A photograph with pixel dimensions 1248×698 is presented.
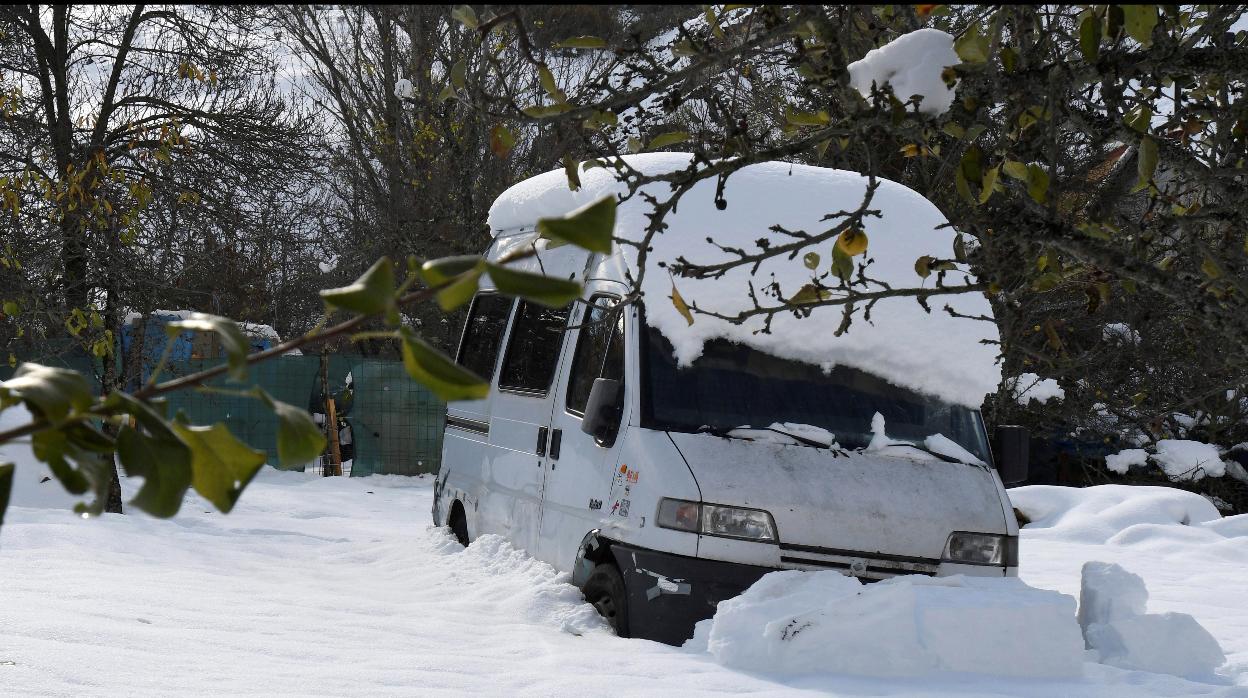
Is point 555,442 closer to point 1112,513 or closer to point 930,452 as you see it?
point 930,452

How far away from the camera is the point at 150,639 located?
Answer: 13.9 ft

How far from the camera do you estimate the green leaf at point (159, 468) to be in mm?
898

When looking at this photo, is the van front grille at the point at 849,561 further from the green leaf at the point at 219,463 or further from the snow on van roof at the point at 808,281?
the green leaf at the point at 219,463

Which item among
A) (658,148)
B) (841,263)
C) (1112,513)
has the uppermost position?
(658,148)

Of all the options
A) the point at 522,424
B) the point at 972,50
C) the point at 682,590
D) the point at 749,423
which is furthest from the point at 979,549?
the point at 972,50

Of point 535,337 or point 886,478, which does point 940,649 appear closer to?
point 886,478

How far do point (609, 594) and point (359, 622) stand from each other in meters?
1.06

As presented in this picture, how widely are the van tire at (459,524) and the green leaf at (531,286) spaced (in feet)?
22.1

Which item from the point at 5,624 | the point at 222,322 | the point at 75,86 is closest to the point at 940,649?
the point at 5,624

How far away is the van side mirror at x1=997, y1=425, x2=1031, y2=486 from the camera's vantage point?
5824mm

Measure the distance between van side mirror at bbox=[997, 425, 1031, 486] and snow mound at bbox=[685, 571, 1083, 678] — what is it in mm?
1267

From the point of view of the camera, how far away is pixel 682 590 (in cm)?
494

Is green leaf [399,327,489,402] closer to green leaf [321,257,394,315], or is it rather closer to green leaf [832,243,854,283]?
green leaf [321,257,394,315]

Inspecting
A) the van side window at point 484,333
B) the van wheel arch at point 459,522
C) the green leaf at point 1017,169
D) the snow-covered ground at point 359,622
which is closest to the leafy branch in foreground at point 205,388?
the green leaf at point 1017,169
